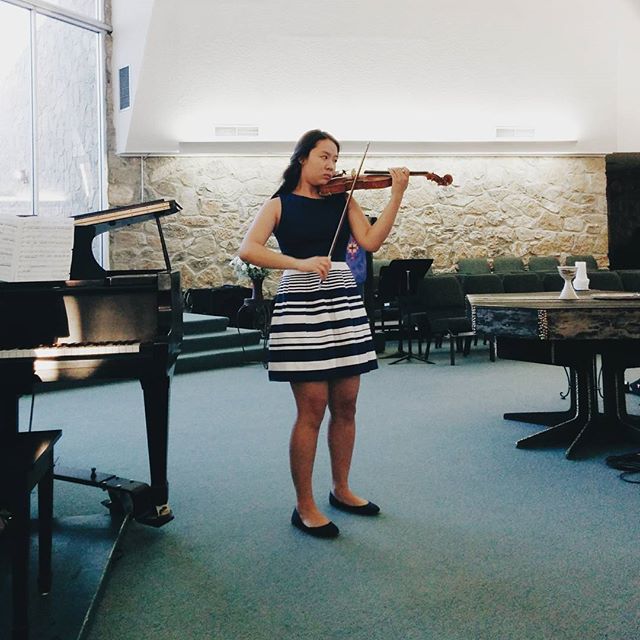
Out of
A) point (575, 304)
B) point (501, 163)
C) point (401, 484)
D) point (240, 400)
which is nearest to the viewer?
point (401, 484)

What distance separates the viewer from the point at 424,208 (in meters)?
10.2

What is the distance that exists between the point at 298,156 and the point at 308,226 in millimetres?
265

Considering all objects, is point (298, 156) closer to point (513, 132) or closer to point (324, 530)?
point (324, 530)

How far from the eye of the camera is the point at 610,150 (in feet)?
33.9

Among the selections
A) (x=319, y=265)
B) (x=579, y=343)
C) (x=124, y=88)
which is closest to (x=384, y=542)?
(x=319, y=265)

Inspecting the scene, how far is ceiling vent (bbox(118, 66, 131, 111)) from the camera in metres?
8.88

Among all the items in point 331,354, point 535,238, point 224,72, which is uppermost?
point 224,72

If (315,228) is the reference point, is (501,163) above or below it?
above

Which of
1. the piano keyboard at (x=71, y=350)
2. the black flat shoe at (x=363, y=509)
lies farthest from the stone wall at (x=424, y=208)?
the piano keyboard at (x=71, y=350)

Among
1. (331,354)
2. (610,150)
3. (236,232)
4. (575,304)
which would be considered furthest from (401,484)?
(610,150)

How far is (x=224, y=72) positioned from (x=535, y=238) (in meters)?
5.00

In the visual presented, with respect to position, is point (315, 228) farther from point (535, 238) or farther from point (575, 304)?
point (535, 238)

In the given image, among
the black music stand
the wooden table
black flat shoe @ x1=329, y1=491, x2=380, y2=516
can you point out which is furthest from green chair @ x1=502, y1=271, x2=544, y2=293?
black flat shoe @ x1=329, y1=491, x2=380, y2=516

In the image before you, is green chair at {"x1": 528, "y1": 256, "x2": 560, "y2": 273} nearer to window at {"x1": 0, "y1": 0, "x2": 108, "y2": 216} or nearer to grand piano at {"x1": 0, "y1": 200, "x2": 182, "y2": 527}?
window at {"x1": 0, "y1": 0, "x2": 108, "y2": 216}
